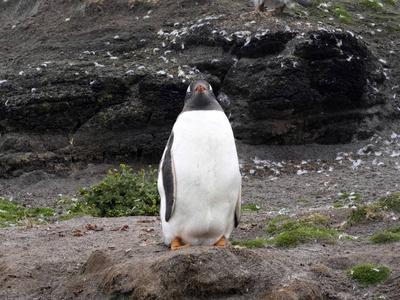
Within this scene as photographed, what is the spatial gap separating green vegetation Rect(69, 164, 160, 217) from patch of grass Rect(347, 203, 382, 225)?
351 cm

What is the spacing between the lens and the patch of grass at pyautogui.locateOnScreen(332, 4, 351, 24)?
14.5 meters

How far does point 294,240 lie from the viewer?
612cm

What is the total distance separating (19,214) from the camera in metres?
10.0

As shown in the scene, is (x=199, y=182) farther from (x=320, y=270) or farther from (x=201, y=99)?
(x=320, y=270)

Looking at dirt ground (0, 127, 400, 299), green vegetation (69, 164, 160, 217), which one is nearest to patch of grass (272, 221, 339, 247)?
dirt ground (0, 127, 400, 299)

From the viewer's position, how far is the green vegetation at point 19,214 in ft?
30.6

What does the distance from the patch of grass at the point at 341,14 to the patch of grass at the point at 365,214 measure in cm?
865

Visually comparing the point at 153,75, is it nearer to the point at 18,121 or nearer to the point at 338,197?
the point at 18,121

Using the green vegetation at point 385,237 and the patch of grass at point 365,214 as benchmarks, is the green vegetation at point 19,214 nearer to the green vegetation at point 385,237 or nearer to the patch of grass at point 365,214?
the patch of grass at point 365,214

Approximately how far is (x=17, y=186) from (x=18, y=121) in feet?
4.91

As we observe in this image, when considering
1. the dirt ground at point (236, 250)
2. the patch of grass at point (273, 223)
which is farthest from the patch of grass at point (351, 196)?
the patch of grass at point (273, 223)

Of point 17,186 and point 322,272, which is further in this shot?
point 17,186

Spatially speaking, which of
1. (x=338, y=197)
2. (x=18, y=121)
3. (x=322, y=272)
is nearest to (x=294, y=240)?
(x=322, y=272)

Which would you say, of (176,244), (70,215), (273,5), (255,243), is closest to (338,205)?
(255,243)
